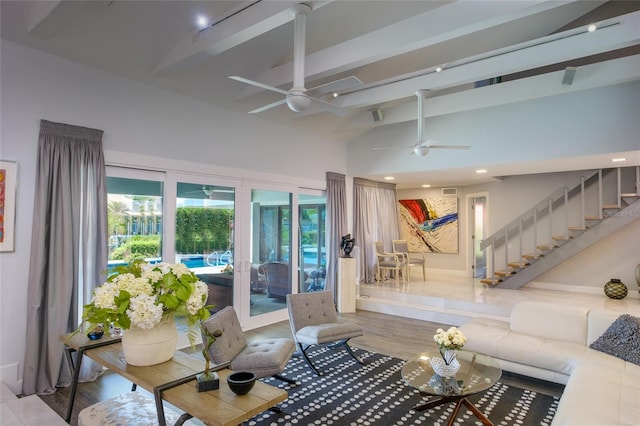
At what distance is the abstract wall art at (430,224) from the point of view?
9.42 metres

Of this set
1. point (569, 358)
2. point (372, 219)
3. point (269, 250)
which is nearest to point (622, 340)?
point (569, 358)

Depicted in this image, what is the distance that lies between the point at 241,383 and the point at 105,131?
11.3 ft

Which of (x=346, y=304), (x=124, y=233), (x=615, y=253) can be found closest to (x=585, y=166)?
(x=615, y=253)

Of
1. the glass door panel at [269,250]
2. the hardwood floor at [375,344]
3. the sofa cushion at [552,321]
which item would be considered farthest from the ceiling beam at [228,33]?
the sofa cushion at [552,321]

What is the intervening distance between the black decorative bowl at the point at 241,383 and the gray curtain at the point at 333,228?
16.7ft

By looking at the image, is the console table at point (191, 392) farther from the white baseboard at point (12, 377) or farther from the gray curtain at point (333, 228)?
the gray curtain at point (333, 228)

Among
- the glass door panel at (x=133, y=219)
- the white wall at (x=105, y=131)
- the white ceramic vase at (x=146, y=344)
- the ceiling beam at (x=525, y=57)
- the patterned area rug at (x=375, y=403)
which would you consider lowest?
the patterned area rug at (x=375, y=403)

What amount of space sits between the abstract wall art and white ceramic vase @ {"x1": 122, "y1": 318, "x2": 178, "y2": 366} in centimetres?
845

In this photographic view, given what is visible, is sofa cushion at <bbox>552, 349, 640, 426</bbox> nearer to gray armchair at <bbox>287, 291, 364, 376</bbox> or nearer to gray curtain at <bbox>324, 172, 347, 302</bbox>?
gray armchair at <bbox>287, 291, 364, 376</bbox>

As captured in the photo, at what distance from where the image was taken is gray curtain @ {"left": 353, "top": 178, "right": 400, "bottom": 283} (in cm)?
790

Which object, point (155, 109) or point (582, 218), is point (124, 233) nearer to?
point (155, 109)

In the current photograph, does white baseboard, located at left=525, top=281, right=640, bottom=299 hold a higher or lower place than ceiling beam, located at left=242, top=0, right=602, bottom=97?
lower

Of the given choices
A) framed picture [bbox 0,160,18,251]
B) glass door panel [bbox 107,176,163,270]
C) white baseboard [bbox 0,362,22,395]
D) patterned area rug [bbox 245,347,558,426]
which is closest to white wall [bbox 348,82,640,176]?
patterned area rug [bbox 245,347,558,426]

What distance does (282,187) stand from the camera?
6195 millimetres
